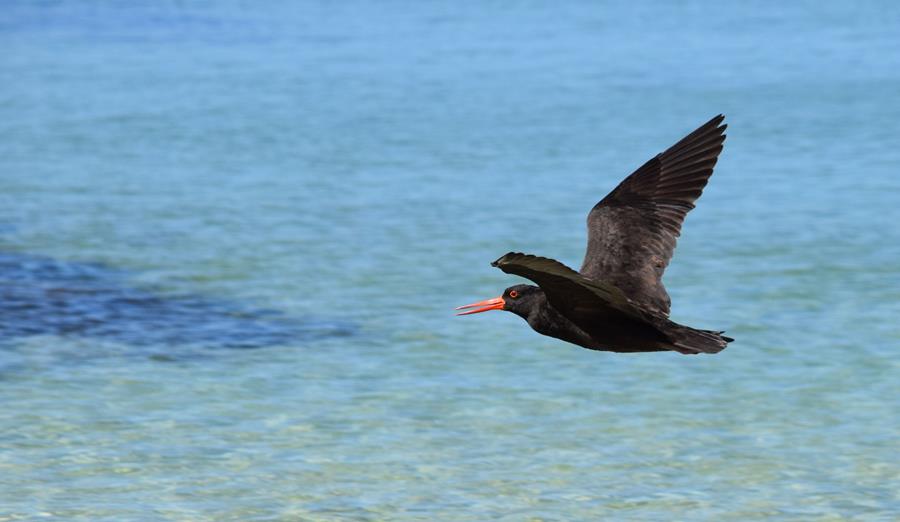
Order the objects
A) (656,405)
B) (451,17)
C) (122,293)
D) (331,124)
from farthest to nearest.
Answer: (451,17), (331,124), (122,293), (656,405)

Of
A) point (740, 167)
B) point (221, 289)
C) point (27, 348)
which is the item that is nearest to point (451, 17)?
point (740, 167)

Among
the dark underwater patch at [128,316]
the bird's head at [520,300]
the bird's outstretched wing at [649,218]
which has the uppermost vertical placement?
the bird's outstretched wing at [649,218]

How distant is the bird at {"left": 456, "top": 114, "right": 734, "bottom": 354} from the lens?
910cm

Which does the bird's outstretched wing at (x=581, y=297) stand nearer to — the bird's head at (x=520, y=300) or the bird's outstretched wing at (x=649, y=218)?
the bird's head at (x=520, y=300)

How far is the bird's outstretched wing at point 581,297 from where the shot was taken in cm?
864

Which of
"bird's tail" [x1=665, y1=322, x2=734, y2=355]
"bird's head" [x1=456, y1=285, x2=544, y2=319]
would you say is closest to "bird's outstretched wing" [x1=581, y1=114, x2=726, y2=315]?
"bird's head" [x1=456, y1=285, x2=544, y2=319]

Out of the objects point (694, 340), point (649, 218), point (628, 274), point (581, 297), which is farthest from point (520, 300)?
point (649, 218)

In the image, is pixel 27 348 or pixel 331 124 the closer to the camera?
pixel 27 348

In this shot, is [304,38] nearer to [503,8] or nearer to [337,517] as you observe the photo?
[503,8]

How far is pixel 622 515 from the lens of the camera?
11.2 metres

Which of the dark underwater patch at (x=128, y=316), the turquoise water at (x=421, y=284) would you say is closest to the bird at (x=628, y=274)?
the turquoise water at (x=421, y=284)

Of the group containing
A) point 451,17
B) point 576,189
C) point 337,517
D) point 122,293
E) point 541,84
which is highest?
point 451,17

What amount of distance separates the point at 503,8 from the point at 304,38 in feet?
27.4

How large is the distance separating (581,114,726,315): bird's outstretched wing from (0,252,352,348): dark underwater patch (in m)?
5.87
